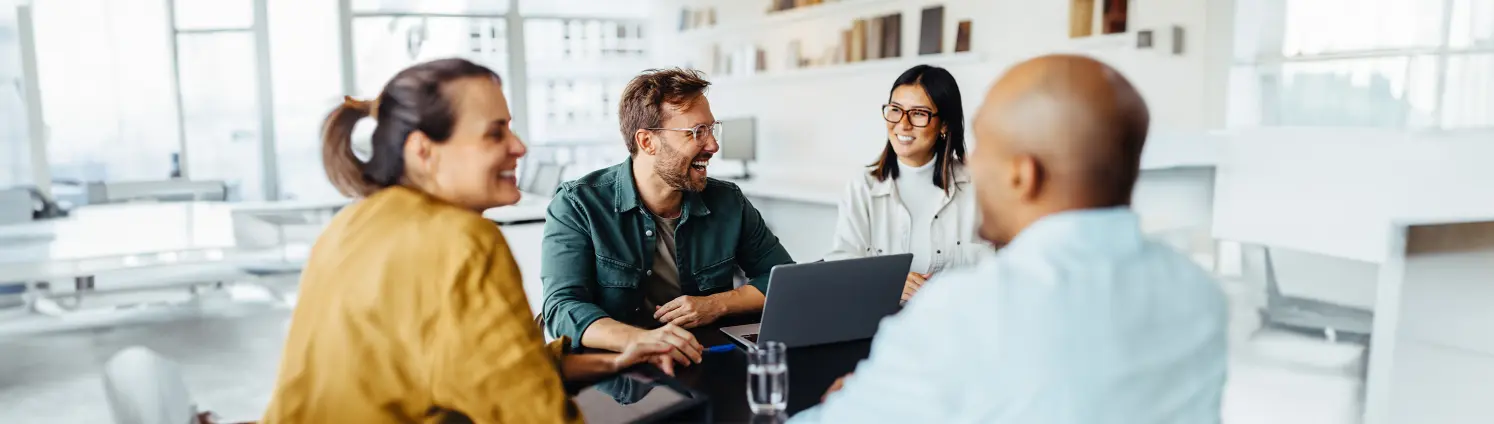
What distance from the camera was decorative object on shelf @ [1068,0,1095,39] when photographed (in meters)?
4.07

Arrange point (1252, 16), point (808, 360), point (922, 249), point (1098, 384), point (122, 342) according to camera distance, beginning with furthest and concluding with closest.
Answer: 1. point (122, 342)
2. point (1252, 16)
3. point (922, 249)
4. point (808, 360)
5. point (1098, 384)

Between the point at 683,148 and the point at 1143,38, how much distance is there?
8.23 ft

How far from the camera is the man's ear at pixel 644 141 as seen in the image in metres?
2.16

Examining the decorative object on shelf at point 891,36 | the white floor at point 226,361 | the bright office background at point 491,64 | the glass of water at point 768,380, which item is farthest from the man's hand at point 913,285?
the decorative object on shelf at point 891,36

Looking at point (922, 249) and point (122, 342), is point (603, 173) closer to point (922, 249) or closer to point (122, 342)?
point (922, 249)

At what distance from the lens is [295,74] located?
752 centimetres

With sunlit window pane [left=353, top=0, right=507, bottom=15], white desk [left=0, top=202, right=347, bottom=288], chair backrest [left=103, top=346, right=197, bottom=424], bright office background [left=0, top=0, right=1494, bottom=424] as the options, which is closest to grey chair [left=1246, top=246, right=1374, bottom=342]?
bright office background [left=0, top=0, right=1494, bottom=424]

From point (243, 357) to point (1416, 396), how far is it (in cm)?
461

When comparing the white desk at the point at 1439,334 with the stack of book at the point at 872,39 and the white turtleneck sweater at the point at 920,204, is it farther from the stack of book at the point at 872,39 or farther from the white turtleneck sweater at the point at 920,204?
the stack of book at the point at 872,39

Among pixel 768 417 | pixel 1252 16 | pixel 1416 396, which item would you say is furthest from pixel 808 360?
pixel 1252 16

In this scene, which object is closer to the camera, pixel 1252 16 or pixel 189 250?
pixel 1252 16

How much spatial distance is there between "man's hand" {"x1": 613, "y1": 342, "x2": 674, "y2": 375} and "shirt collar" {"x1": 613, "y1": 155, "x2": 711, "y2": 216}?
22.6 inches

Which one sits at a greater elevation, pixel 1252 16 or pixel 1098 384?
pixel 1252 16

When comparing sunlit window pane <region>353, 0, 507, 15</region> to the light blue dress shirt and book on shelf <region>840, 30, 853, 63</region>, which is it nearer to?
book on shelf <region>840, 30, 853, 63</region>
